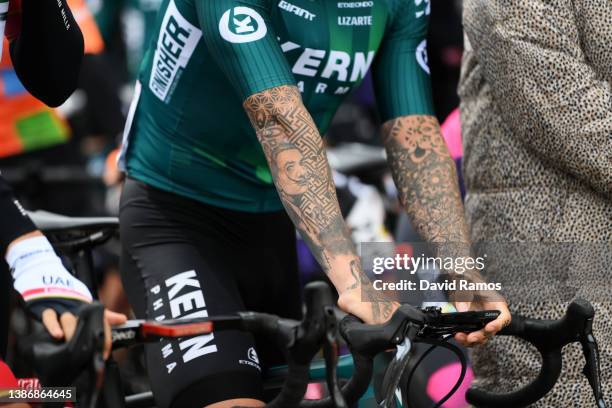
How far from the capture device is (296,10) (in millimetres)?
2926

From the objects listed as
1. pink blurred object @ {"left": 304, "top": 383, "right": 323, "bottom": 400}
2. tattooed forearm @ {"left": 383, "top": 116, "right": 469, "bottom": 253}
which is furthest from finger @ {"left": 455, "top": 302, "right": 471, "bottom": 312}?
pink blurred object @ {"left": 304, "top": 383, "right": 323, "bottom": 400}

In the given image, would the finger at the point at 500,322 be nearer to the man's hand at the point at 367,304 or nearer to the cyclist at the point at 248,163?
the cyclist at the point at 248,163

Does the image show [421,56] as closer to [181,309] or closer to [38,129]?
[181,309]

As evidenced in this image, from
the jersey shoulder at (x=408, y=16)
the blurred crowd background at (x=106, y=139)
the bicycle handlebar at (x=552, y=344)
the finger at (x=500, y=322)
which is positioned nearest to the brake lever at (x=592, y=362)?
the bicycle handlebar at (x=552, y=344)

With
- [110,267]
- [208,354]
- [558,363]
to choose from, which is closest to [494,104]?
[558,363]

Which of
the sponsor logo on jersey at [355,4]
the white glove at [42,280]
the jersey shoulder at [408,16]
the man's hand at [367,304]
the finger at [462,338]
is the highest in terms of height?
the sponsor logo on jersey at [355,4]

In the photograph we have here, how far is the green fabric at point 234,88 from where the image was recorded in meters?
3.01

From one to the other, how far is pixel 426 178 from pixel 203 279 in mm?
687

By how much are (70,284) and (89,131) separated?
6159 mm

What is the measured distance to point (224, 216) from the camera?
3.25 metres

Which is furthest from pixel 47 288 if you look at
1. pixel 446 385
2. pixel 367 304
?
pixel 446 385

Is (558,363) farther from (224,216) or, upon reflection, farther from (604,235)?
(224,216)

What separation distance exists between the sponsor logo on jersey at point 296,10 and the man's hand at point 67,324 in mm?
1058

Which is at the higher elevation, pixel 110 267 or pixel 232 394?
pixel 232 394
